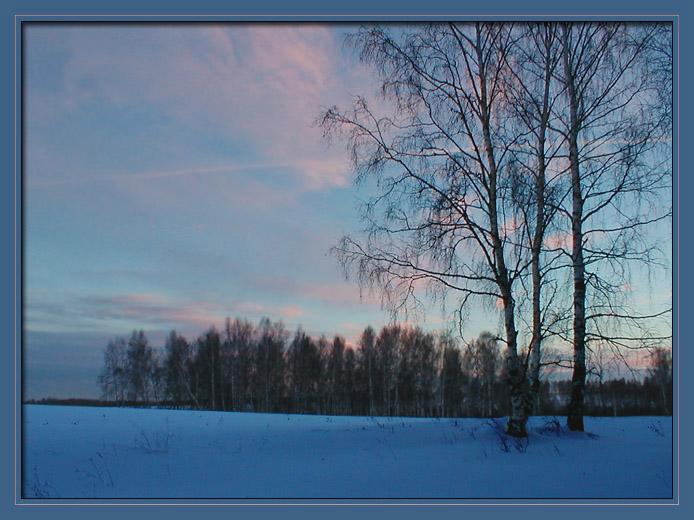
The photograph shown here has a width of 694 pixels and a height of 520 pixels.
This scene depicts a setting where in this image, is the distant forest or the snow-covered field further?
the distant forest

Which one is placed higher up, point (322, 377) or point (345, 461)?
point (345, 461)

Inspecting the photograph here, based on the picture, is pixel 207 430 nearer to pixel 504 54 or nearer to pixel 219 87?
pixel 219 87

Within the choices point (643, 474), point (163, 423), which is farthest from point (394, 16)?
point (163, 423)

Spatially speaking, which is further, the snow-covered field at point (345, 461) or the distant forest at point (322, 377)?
the distant forest at point (322, 377)

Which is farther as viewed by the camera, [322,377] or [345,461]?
[322,377]
